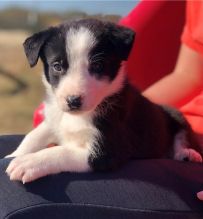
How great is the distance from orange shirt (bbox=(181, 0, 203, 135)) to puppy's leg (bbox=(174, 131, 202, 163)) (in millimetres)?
156

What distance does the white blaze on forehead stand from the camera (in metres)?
2.09

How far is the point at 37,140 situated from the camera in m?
2.50

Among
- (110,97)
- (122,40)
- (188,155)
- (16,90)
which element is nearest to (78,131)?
(110,97)

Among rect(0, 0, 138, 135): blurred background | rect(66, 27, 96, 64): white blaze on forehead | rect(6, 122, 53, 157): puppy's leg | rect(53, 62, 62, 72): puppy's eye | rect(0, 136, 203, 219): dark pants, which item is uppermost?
rect(66, 27, 96, 64): white blaze on forehead

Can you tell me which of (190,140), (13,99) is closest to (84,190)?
(190,140)

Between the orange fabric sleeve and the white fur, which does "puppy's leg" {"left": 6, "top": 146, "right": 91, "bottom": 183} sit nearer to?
the white fur

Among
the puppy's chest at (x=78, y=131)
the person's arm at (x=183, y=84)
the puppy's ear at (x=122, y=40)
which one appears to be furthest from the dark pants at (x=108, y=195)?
the person's arm at (x=183, y=84)

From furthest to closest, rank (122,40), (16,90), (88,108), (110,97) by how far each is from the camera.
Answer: (16,90), (110,97), (122,40), (88,108)

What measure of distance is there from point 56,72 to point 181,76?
1.13 meters

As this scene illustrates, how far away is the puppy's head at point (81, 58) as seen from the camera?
2.05 m

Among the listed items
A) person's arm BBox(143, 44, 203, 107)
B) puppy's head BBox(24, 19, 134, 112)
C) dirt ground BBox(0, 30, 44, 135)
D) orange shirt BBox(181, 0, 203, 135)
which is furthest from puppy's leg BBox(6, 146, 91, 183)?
dirt ground BBox(0, 30, 44, 135)

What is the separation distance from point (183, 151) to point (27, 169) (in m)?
0.84

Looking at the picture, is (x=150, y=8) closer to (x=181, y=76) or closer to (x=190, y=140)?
(x=181, y=76)

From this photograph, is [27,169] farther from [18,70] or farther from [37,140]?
[18,70]
